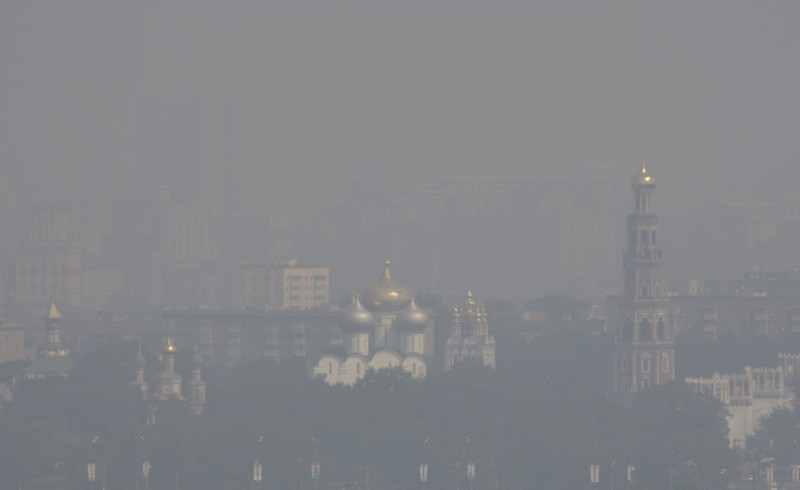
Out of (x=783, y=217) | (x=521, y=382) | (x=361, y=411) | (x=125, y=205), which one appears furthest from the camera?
(x=125, y=205)

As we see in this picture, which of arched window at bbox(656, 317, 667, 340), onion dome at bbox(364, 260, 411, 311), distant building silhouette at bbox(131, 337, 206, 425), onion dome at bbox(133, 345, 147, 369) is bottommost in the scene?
distant building silhouette at bbox(131, 337, 206, 425)

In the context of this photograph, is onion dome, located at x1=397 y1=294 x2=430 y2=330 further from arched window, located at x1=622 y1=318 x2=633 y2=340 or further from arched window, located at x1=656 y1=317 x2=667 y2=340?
arched window, located at x1=656 y1=317 x2=667 y2=340

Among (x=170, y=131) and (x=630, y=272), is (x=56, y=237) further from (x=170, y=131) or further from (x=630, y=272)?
(x=630, y=272)

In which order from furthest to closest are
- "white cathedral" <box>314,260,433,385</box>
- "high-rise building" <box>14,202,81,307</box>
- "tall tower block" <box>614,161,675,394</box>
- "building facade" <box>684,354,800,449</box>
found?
"high-rise building" <box>14,202,81,307</box>
"tall tower block" <box>614,161,675,394</box>
"white cathedral" <box>314,260,433,385</box>
"building facade" <box>684,354,800,449</box>

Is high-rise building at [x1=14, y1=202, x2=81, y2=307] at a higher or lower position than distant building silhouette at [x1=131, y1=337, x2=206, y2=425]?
higher

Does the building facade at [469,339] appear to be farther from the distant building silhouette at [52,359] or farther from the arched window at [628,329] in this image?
the distant building silhouette at [52,359]

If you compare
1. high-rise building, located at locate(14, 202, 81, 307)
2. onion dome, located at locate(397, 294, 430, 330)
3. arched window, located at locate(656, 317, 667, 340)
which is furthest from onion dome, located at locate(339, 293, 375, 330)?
high-rise building, located at locate(14, 202, 81, 307)

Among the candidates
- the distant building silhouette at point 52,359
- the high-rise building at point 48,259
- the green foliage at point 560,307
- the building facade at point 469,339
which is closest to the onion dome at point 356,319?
the building facade at point 469,339

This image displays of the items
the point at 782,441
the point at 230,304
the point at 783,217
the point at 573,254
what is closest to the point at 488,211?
the point at 573,254
